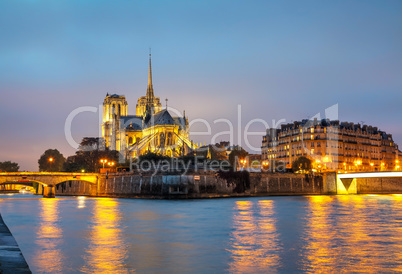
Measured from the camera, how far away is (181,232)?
27203mm

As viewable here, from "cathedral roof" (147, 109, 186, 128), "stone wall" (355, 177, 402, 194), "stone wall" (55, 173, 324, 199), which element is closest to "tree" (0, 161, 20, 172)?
"cathedral roof" (147, 109, 186, 128)

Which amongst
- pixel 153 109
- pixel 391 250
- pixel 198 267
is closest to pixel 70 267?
pixel 198 267

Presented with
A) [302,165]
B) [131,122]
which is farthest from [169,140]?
[302,165]

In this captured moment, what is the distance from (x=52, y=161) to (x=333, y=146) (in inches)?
2941

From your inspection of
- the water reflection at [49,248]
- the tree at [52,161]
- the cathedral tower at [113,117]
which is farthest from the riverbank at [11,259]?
the cathedral tower at [113,117]

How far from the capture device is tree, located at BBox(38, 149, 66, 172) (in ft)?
432

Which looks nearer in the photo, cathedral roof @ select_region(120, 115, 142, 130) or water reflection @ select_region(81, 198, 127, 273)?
water reflection @ select_region(81, 198, 127, 273)

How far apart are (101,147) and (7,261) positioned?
4727 inches

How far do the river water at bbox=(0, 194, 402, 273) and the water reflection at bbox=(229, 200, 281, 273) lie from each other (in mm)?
32

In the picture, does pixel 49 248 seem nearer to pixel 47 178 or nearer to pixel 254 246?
pixel 254 246

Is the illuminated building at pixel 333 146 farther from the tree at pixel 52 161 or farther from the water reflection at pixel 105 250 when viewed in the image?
the water reflection at pixel 105 250

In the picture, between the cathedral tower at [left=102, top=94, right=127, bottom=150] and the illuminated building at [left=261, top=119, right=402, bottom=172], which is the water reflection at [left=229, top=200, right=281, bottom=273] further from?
the cathedral tower at [left=102, top=94, right=127, bottom=150]

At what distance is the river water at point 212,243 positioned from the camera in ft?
54.7

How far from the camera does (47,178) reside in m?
73.8
